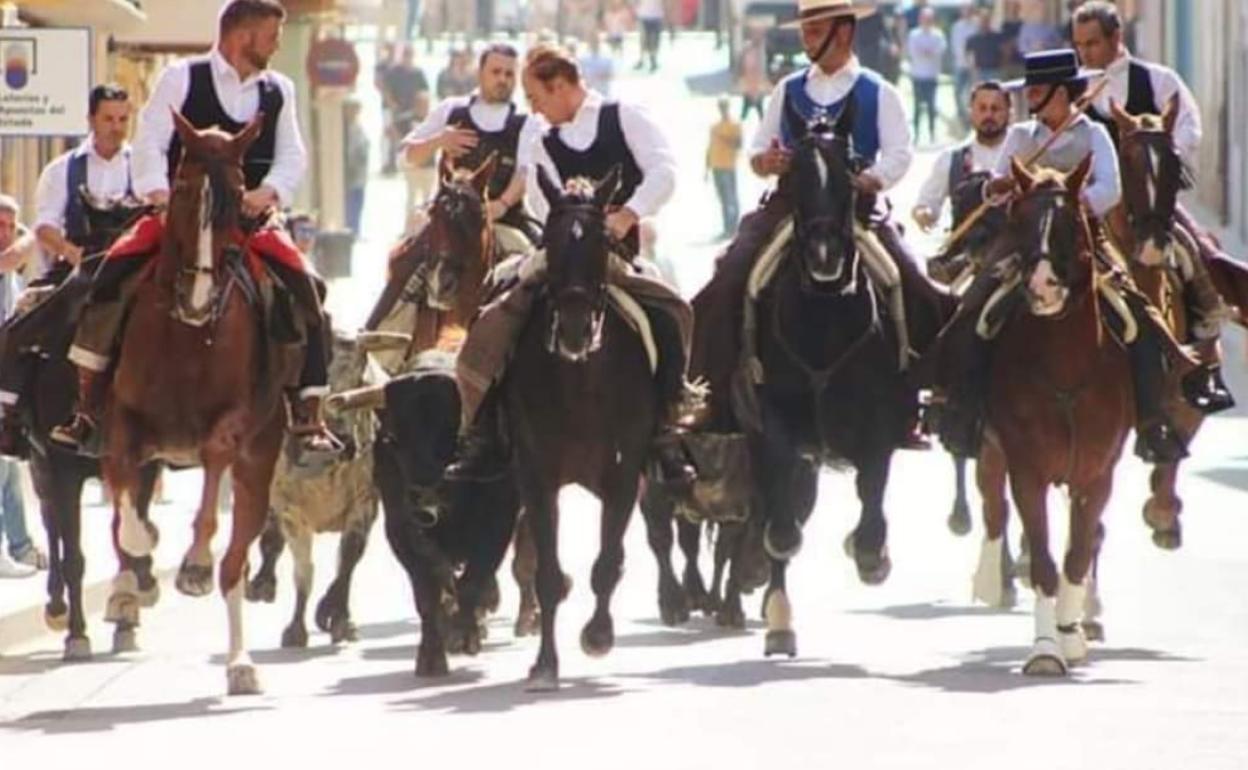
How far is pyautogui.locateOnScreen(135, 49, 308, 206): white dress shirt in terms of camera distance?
819 inches

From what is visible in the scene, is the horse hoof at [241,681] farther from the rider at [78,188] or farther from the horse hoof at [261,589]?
the horse hoof at [261,589]

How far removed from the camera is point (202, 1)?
4722 centimetres

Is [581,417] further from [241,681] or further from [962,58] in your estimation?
[962,58]

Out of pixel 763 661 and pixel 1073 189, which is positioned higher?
pixel 1073 189

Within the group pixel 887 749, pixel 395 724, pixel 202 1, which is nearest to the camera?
pixel 887 749

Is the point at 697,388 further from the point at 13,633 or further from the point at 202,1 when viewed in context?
the point at 202,1

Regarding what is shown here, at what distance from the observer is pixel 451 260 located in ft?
77.0

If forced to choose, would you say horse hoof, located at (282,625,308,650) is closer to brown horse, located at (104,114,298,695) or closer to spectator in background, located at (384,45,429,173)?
brown horse, located at (104,114,298,695)

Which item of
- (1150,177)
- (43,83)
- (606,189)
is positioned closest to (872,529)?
(606,189)

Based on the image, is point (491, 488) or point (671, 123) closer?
point (491, 488)

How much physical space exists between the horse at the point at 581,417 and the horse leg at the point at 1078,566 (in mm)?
1888

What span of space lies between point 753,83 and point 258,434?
52.7 metres

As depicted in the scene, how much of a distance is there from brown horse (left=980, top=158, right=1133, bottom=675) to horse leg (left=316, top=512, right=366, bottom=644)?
3.48m

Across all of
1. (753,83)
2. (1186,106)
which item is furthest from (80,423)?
(753,83)
